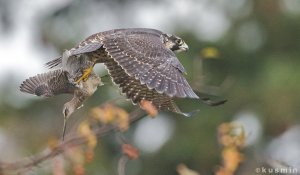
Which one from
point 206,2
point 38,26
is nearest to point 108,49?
point 38,26

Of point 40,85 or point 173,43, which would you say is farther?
point 173,43

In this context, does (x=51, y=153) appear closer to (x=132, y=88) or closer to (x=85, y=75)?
(x=85, y=75)

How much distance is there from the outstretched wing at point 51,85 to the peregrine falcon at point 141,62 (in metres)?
0.07

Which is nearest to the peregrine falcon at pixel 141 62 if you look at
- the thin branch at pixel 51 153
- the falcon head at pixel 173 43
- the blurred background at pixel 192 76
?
the falcon head at pixel 173 43

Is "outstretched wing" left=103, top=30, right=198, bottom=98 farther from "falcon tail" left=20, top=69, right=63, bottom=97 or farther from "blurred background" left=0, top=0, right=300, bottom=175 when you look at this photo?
"blurred background" left=0, top=0, right=300, bottom=175

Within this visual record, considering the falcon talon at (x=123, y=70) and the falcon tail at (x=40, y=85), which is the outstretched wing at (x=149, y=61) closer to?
the falcon talon at (x=123, y=70)

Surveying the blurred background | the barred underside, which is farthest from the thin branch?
the blurred background

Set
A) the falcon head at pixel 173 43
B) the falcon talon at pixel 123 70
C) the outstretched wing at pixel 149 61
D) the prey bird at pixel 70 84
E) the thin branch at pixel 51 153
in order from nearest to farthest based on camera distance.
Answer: the thin branch at pixel 51 153 < the outstretched wing at pixel 149 61 < the falcon talon at pixel 123 70 < the prey bird at pixel 70 84 < the falcon head at pixel 173 43

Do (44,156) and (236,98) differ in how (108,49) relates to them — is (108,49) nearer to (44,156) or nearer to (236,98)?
(44,156)

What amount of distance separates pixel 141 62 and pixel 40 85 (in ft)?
2.04

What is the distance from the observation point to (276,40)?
15.6m

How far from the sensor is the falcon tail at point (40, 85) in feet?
22.7

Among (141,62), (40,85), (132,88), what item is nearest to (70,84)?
(40,85)

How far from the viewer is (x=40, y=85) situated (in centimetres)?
705
